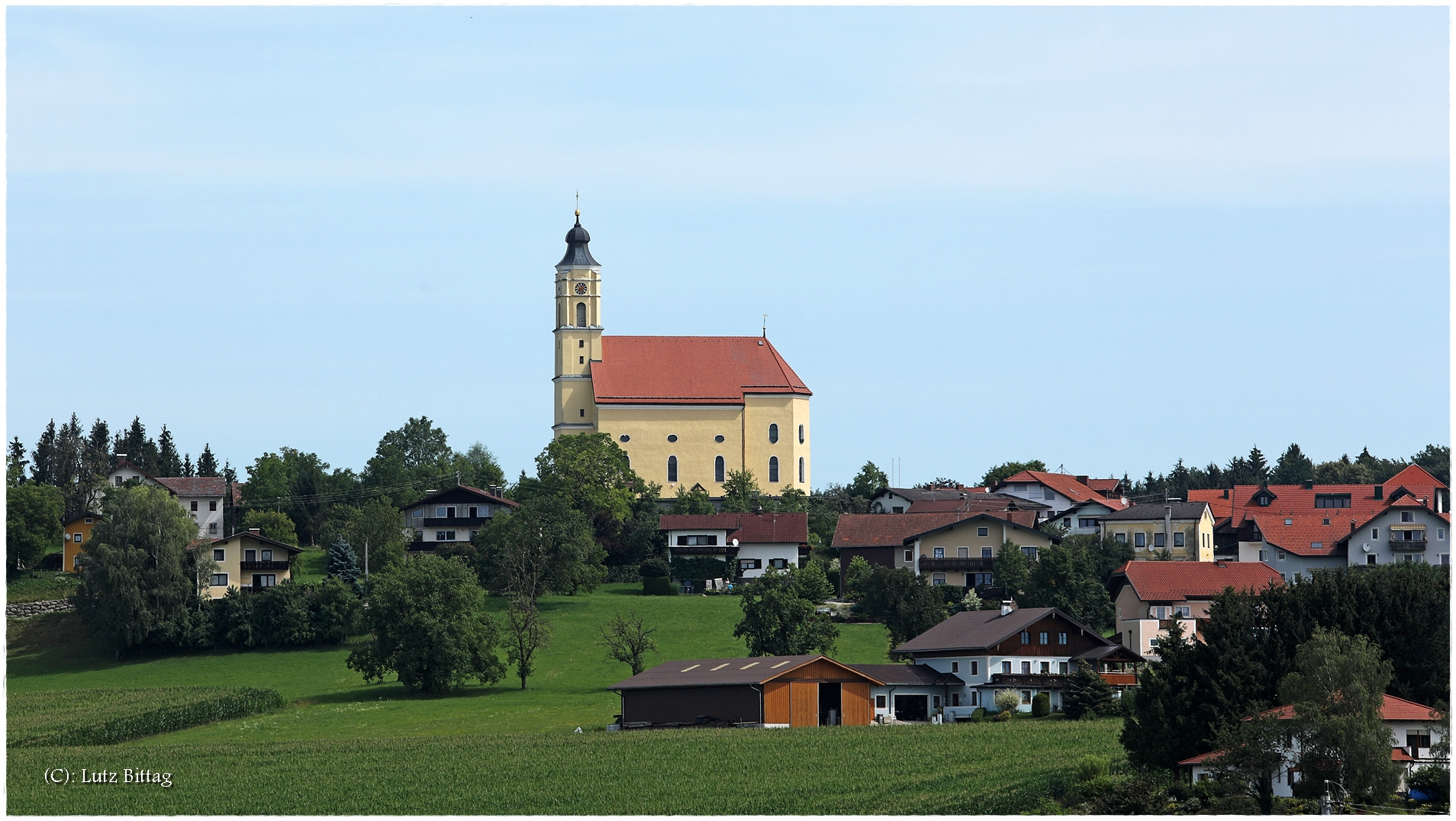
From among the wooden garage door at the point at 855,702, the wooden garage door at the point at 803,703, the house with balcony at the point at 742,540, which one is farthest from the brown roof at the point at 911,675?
the house with balcony at the point at 742,540

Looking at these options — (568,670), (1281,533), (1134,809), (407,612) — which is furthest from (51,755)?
(1281,533)

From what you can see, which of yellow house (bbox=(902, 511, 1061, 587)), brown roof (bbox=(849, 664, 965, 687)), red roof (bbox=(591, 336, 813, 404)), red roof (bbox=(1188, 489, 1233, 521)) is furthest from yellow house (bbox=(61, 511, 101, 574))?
red roof (bbox=(1188, 489, 1233, 521))

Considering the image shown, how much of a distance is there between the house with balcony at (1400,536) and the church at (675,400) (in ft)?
113

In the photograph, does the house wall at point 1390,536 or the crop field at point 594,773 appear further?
the house wall at point 1390,536

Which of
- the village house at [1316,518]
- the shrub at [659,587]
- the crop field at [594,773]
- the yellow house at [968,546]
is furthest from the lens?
the shrub at [659,587]

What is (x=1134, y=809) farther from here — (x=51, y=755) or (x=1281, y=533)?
(x=1281, y=533)

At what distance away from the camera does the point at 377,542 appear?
7831cm

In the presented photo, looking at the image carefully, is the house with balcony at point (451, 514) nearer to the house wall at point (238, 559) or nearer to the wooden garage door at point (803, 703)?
the house wall at point (238, 559)

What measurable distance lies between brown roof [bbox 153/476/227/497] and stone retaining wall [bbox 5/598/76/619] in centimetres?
1392

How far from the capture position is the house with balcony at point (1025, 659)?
181 feet

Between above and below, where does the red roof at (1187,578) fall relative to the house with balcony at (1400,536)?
below

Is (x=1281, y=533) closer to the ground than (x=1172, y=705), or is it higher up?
higher up

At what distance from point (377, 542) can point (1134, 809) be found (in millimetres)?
49334

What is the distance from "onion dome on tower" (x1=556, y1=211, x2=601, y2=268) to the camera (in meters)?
105
